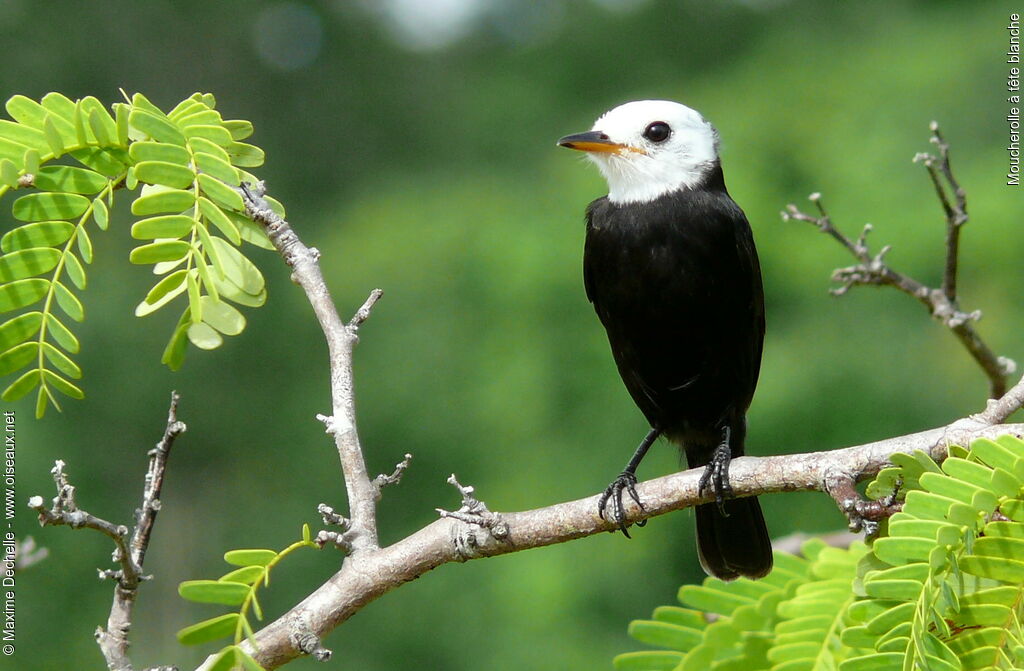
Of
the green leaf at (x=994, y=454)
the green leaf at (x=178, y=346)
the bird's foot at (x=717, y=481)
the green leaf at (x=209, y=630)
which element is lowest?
the green leaf at (x=994, y=454)

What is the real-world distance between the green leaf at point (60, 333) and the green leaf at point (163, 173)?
290 mm

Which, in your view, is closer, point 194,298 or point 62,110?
point 194,298

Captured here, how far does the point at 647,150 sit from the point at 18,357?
84.1 inches

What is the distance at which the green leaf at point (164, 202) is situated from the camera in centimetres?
196

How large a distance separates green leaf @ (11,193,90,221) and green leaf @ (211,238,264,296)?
0.27 metres

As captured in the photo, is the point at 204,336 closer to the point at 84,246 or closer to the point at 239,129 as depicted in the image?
the point at 84,246

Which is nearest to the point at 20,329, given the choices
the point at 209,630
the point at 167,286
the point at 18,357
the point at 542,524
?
the point at 18,357

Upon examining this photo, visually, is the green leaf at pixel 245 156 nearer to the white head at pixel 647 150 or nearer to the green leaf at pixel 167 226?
the green leaf at pixel 167 226

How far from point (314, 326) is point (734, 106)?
15.0 ft

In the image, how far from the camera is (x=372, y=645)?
983 centimetres

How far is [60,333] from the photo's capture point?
1990mm

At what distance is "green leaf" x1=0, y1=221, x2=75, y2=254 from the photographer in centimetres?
201

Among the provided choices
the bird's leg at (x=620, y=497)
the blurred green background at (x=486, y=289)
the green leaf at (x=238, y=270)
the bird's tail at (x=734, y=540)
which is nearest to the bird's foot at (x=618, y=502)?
the bird's leg at (x=620, y=497)

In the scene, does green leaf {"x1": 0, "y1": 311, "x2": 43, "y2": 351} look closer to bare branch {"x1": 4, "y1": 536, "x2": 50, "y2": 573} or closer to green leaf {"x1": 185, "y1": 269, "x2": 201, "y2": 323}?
green leaf {"x1": 185, "y1": 269, "x2": 201, "y2": 323}
